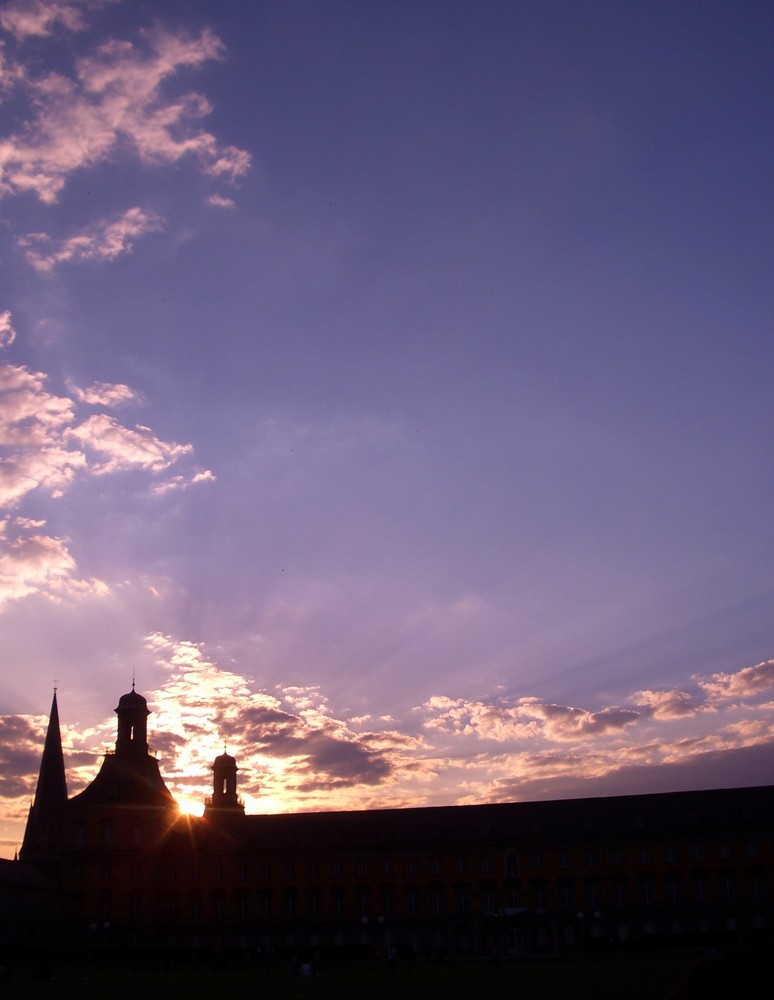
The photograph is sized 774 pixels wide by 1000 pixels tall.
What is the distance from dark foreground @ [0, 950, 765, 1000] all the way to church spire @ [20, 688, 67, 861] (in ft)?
165

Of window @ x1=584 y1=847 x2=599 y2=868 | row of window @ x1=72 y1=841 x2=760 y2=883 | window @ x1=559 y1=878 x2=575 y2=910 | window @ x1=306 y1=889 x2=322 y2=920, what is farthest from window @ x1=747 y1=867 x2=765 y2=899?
window @ x1=306 y1=889 x2=322 y2=920

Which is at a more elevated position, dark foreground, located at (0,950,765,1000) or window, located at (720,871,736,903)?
window, located at (720,871,736,903)

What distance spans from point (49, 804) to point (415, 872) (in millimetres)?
45127

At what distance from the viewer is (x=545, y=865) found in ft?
285

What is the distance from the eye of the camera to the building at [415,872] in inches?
3297

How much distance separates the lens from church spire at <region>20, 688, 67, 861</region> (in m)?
110

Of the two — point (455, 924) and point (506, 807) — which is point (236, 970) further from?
point (506, 807)

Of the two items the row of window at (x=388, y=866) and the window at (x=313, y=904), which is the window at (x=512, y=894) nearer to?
the row of window at (x=388, y=866)

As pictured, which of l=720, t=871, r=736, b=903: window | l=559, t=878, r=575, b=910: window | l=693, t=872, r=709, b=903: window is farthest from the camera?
l=559, t=878, r=575, b=910: window

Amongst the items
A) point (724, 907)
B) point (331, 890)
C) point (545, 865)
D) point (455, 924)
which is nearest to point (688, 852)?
point (724, 907)

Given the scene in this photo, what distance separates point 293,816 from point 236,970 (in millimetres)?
33490

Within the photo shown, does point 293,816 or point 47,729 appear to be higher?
point 47,729

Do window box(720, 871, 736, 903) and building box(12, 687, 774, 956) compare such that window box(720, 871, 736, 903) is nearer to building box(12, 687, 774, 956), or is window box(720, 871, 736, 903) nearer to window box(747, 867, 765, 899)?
building box(12, 687, 774, 956)

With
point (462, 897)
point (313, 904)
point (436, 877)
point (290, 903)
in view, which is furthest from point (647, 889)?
point (290, 903)
